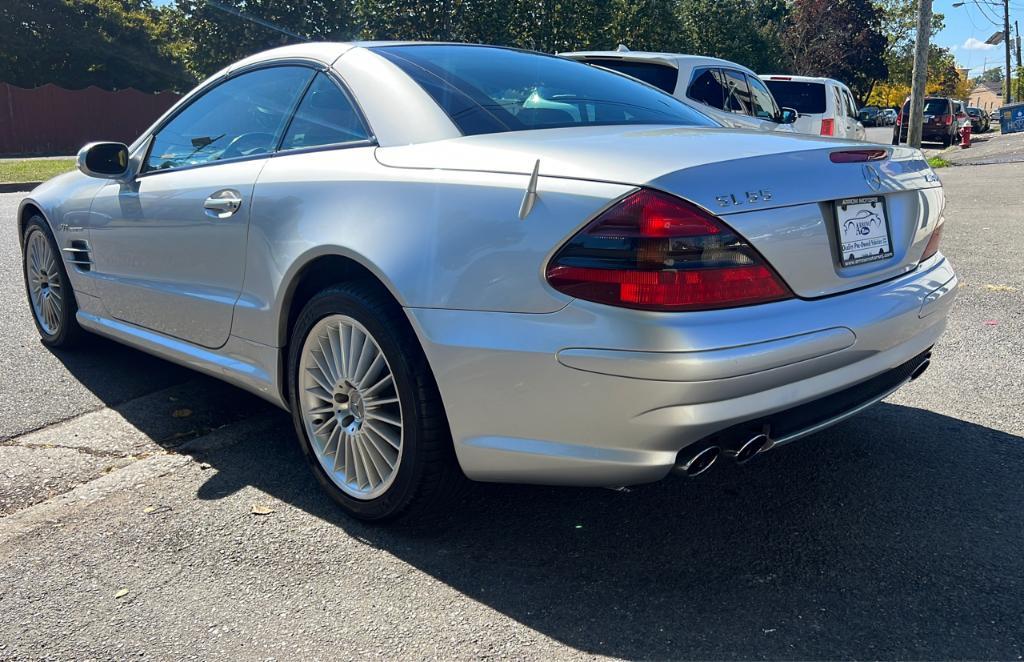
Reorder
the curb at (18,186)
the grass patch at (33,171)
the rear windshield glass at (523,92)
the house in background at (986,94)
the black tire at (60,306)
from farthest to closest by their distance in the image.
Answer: the house in background at (986,94) → the grass patch at (33,171) → the curb at (18,186) → the black tire at (60,306) → the rear windshield glass at (523,92)

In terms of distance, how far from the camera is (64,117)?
108 feet

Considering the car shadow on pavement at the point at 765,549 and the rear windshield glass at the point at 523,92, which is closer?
the car shadow on pavement at the point at 765,549

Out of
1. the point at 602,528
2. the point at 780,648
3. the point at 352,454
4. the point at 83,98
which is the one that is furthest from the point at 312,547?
the point at 83,98

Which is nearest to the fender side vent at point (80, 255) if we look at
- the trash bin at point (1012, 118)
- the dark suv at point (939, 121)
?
the dark suv at point (939, 121)

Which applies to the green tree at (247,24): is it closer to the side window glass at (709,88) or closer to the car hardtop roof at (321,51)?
the side window glass at (709,88)

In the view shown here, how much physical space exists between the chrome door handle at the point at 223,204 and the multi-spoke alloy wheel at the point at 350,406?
619 millimetres

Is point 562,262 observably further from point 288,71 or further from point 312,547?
point 288,71

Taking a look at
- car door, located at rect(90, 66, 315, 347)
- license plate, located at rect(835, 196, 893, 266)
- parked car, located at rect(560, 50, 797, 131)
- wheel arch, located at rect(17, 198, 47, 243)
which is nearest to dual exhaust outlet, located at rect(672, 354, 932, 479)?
license plate, located at rect(835, 196, 893, 266)

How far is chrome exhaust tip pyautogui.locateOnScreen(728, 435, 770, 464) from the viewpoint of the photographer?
7.62 feet

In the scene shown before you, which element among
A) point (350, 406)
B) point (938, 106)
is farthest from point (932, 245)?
point (938, 106)

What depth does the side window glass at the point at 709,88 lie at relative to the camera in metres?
9.30

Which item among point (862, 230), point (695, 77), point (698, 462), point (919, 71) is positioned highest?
point (919, 71)

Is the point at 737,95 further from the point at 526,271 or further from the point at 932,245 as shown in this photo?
the point at 526,271

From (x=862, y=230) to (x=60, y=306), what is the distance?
161 inches
